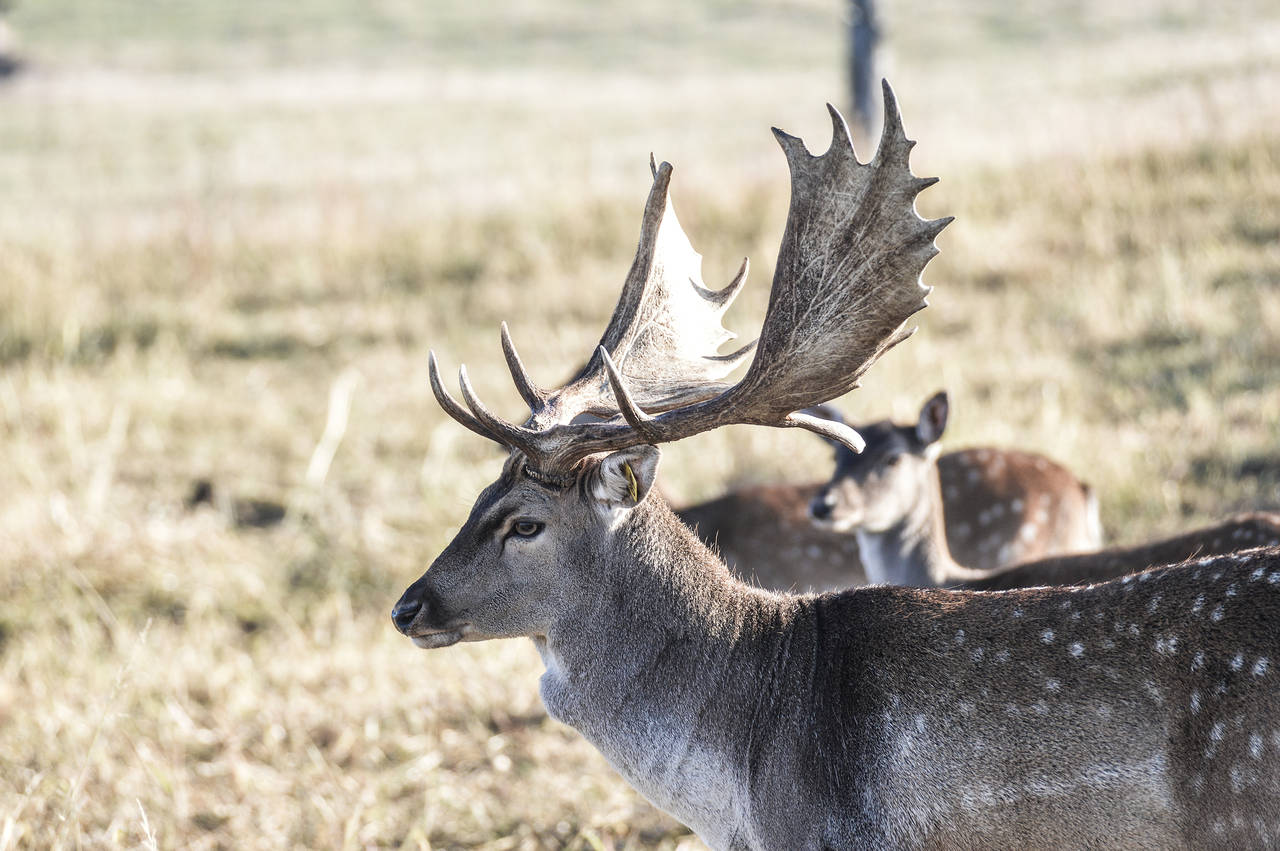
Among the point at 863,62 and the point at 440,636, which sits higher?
the point at 863,62

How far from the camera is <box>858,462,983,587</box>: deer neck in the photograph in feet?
16.2

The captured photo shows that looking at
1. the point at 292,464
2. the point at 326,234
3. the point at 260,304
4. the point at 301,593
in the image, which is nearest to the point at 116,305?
the point at 260,304

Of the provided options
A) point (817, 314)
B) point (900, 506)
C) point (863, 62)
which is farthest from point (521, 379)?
point (863, 62)

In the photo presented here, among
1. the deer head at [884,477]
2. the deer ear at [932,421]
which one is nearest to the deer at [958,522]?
the deer head at [884,477]

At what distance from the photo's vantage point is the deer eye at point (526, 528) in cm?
315

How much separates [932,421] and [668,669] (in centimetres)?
219

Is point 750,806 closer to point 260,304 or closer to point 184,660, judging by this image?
point 184,660

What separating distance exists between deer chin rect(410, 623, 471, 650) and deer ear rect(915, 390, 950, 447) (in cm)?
236

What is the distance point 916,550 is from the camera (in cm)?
497

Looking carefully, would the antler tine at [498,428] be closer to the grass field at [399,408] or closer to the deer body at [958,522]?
the grass field at [399,408]

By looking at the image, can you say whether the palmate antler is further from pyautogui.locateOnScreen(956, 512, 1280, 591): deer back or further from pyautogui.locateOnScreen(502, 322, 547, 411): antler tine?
pyautogui.locateOnScreen(956, 512, 1280, 591): deer back

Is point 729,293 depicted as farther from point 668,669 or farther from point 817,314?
point 668,669

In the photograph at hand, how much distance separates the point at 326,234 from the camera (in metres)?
11.5

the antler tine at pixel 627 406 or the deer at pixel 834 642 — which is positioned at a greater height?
the antler tine at pixel 627 406
